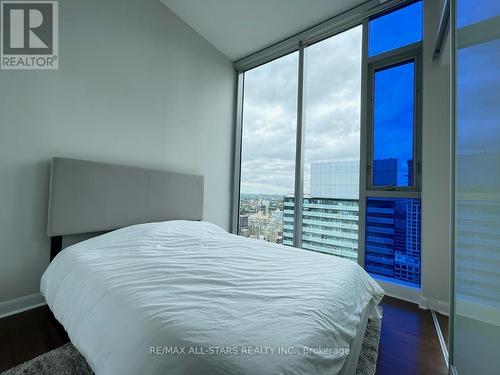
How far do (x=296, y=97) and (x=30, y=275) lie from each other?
3.40m

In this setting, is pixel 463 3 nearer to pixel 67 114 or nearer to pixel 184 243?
pixel 184 243

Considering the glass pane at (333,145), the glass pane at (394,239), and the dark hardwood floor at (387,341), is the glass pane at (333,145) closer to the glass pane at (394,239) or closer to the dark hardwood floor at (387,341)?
the glass pane at (394,239)

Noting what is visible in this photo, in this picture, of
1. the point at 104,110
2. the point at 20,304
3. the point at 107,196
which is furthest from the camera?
the point at 104,110

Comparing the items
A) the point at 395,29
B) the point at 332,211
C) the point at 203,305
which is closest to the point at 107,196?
the point at 203,305

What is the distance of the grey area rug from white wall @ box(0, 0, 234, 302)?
31.4 inches

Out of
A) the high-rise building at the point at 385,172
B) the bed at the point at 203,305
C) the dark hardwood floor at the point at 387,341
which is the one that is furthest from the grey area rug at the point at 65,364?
the high-rise building at the point at 385,172

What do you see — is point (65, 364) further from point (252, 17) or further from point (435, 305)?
point (252, 17)

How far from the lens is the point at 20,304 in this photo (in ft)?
5.84

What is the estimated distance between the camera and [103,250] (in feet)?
5.48

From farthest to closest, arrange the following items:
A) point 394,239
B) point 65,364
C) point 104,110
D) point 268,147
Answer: point 268,147
point 394,239
point 104,110
point 65,364

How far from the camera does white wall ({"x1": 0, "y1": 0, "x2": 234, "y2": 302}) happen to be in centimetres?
176

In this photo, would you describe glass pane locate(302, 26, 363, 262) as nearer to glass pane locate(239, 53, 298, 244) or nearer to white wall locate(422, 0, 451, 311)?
glass pane locate(239, 53, 298, 244)

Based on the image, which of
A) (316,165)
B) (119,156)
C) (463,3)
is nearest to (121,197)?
(119,156)
